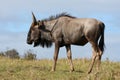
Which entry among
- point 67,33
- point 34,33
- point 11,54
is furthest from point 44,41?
point 11,54

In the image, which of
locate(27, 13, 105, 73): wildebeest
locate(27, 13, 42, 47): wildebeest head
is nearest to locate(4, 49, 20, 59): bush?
locate(27, 13, 42, 47): wildebeest head

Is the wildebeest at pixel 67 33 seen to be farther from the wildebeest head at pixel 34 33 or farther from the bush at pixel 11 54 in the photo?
the bush at pixel 11 54

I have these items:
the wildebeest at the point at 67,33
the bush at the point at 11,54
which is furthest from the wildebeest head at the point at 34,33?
the bush at the point at 11,54

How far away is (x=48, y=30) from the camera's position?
19531 mm

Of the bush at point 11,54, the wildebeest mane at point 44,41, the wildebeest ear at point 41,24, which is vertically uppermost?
the wildebeest ear at point 41,24

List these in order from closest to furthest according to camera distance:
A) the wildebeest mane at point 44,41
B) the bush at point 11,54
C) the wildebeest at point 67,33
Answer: the wildebeest at point 67,33, the wildebeest mane at point 44,41, the bush at point 11,54

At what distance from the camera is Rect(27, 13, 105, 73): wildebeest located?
58.0 feet

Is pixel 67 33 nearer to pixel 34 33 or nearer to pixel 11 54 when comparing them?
pixel 34 33

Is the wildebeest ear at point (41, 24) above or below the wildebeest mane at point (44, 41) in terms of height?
above

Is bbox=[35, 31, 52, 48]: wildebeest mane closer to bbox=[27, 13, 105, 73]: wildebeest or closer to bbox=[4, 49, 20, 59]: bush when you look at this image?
bbox=[27, 13, 105, 73]: wildebeest

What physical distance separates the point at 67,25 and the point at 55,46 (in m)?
1.02

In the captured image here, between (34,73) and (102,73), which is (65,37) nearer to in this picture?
(34,73)

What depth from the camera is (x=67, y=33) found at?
61.0 ft

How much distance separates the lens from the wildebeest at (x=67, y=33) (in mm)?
17672
